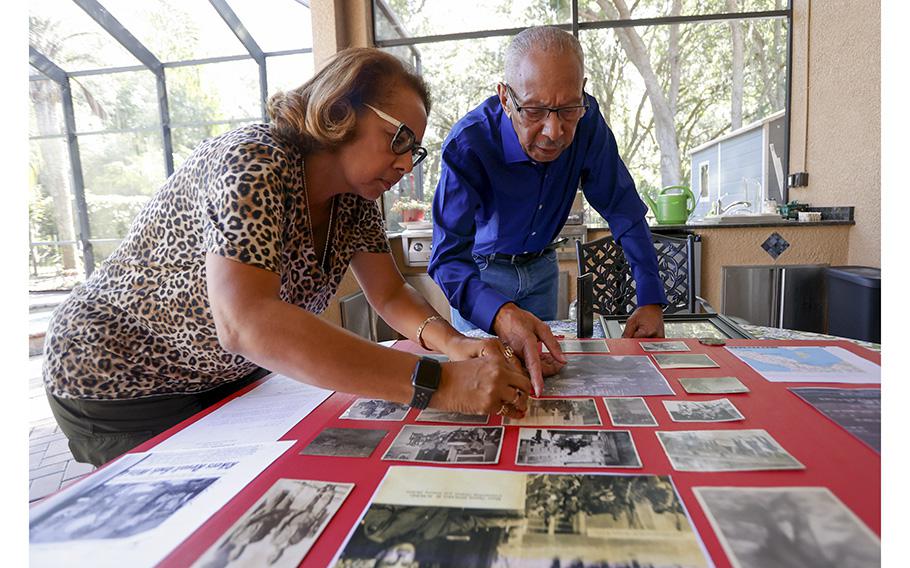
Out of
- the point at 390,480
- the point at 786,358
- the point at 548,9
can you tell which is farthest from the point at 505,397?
the point at 548,9

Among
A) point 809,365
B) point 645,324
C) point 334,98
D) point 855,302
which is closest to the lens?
point 334,98

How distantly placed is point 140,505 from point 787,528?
2.79 feet

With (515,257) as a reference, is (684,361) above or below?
below

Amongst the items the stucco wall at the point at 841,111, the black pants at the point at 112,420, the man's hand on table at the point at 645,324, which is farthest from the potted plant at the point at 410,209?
the black pants at the point at 112,420

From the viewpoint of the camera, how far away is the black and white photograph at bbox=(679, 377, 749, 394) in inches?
43.0

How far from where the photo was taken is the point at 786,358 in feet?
4.32

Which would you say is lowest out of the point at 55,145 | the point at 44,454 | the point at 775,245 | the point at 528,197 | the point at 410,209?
the point at 44,454

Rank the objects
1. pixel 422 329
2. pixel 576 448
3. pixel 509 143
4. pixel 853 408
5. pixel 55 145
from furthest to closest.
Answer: pixel 55 145 < pixel 509 143 < pixel 422 329 < pixel 853 408 < pixel 576 448

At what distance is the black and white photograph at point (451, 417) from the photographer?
1.00m

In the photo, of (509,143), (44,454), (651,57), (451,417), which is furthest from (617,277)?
(44,454)

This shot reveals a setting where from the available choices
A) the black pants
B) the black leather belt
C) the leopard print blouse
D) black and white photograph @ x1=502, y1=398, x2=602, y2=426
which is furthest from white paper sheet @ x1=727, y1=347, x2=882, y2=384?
the black pants

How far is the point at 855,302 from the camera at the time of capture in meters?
3.06

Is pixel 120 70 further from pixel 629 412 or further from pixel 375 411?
pixel 629 412

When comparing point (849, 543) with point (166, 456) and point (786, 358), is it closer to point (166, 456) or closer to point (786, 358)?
point (786, 358)
